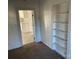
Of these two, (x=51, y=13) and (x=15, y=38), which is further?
(x=15, y=38)

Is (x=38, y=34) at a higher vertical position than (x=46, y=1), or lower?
lower

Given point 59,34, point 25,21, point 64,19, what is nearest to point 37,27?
point 59,34

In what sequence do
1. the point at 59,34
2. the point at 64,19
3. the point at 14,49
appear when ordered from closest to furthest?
1. the point at 64,19
2. the point at 59,34
3. the point at 14,49

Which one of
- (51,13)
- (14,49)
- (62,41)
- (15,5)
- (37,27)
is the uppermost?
(15,5)

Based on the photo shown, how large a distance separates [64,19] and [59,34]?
0.74 metres

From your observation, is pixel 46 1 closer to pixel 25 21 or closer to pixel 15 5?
pixel 15 5

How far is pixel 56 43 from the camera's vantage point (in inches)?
207
